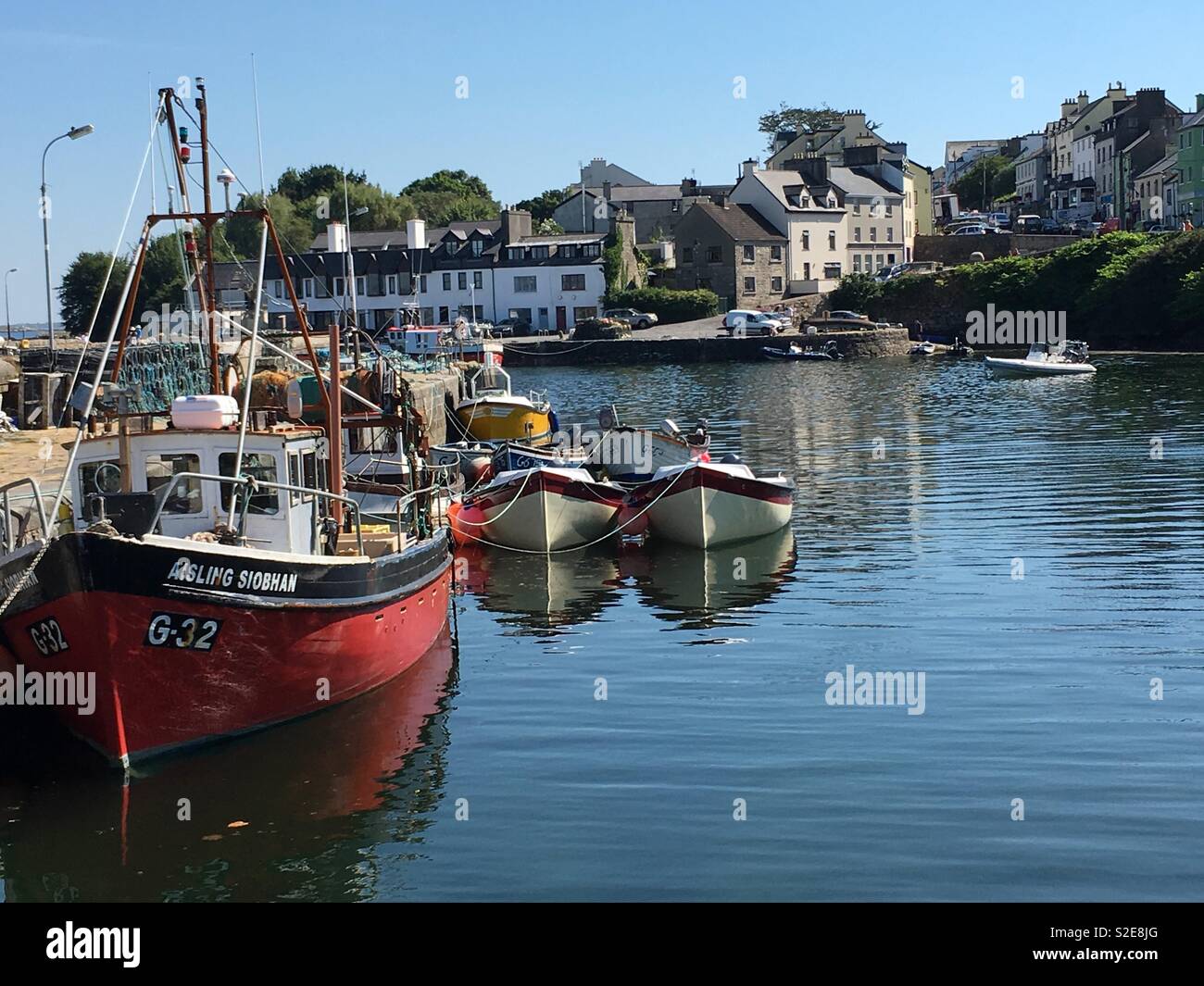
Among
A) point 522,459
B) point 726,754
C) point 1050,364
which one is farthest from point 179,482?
point 1050,364

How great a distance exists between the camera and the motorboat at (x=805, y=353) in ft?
303

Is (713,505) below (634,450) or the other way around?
below

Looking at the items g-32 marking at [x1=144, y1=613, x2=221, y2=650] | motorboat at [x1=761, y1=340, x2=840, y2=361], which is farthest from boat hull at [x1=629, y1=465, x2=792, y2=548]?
motorboat at [x1=761, y1=340, x2=840, y2=361]

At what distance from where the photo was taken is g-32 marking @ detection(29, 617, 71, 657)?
15.0 m

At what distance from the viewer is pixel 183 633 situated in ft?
50.1

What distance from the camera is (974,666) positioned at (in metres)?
19.0

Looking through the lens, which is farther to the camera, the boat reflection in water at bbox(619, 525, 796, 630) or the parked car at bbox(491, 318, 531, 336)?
the parked car at bbox(491, 318, 531, 336)

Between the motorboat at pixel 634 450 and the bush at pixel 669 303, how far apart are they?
2800 inches

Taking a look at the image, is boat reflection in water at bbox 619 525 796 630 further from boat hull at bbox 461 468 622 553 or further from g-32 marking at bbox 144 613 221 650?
g-32 marking at bbox 144 613 221 650

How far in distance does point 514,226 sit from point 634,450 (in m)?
76.9

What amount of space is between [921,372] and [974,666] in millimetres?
60974

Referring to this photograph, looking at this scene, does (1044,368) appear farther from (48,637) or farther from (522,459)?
(48,637)

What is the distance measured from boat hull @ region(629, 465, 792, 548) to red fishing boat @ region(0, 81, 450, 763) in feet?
32.0
